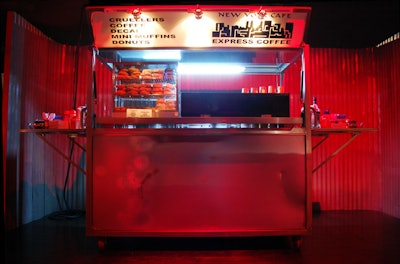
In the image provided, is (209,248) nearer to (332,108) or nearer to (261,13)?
(261,13)

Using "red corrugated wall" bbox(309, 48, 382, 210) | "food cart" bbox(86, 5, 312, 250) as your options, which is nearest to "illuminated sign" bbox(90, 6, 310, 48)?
"food cart" bbox(86, 5, 312, 250)

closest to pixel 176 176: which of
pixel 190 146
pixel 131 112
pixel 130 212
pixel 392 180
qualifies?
pixel 190 146

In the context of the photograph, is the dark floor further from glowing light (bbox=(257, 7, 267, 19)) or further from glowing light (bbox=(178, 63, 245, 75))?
glowing light (bbox=(257, 7, 267, 19))

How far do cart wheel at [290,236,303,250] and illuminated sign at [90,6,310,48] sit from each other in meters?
2.89

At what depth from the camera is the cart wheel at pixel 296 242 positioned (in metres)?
4.29

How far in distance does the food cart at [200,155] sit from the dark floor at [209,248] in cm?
26

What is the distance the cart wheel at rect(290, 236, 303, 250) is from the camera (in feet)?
14.1

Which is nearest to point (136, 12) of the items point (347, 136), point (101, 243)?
point (101, 243)

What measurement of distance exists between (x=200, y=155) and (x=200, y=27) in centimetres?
193

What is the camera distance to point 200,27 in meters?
4.41

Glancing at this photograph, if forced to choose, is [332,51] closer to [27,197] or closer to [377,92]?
[377,92]

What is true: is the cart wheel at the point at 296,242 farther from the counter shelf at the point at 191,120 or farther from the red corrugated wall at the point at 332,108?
the red corrugated wall at the point at 332,108

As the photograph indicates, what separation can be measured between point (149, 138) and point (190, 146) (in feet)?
2.03

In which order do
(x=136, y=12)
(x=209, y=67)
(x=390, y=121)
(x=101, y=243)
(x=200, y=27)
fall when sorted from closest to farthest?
(x=101, y=243), (x=136, y=12), (x=200, y=27), (x=209, y=67), (x=390, y=121)
